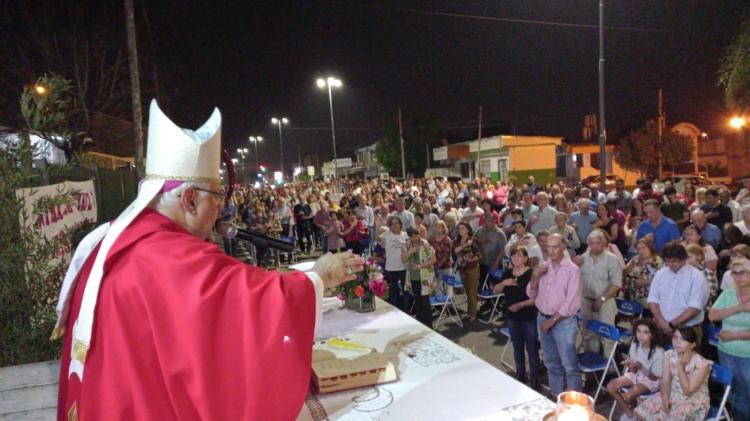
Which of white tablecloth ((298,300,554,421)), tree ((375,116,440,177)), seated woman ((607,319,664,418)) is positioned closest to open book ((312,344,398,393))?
white tablecloth ((298,300,554,421))

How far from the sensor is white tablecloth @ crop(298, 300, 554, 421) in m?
2.59

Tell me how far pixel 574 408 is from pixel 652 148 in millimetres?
41526

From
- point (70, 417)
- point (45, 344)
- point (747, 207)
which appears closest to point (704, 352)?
point (747, 207)

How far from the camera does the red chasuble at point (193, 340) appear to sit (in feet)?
6.08

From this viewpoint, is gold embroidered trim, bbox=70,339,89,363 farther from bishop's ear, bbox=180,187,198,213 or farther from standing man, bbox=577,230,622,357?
standing man, bbox=577,230,622,357

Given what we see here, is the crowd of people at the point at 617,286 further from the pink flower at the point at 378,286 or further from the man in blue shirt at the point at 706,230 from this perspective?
the pink flower at the point at 378,286

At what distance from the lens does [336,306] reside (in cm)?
511

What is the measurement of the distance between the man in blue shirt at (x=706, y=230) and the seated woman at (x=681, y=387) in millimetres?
4124

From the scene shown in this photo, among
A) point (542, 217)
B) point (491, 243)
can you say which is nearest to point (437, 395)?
point (491, 243)

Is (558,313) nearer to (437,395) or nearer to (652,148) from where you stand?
(437,395)

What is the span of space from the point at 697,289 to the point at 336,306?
372 cm

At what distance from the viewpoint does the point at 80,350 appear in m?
1.98

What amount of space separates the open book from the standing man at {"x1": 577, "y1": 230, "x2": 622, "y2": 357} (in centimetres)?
388

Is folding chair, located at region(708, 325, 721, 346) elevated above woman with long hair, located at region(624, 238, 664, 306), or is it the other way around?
woman with long hair, located at region(624, 238, 664, 306)
